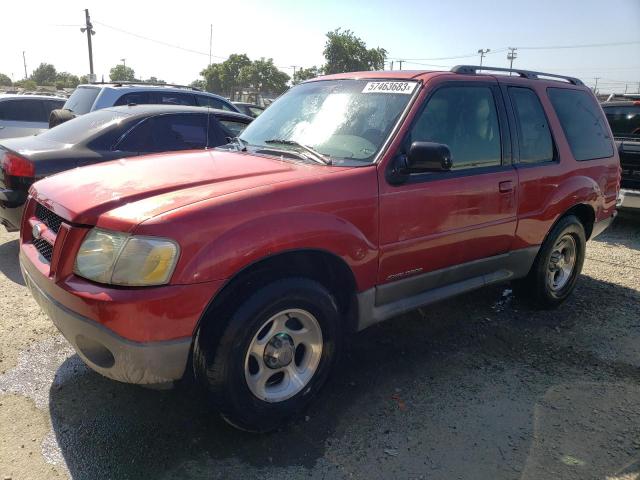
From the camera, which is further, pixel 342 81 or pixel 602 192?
pixel 602 192

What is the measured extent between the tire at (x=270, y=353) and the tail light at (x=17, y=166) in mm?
3385

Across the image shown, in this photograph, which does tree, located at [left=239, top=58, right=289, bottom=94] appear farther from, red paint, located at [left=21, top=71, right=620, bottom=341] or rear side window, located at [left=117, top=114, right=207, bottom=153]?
red paint, located at [left=21, top=71, right=620, bottom=341]

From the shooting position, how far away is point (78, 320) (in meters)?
2.36

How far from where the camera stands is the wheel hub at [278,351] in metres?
2.73

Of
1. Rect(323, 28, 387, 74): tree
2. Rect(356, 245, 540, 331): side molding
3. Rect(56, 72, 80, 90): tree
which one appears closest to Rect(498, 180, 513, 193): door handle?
Rect(356, 245, 540, 331): side molding

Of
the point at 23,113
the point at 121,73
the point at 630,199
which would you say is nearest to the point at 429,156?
the point at 630,199

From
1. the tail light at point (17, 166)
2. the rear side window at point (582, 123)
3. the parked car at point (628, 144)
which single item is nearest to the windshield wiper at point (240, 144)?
the tail light at point (17, 166)

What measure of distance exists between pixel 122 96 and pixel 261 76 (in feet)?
187

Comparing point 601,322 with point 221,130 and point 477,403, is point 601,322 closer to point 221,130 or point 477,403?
point 477,403

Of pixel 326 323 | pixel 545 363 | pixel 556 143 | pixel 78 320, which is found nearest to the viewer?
pixel 78 320

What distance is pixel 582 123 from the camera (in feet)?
15.0

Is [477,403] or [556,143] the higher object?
[556,143]

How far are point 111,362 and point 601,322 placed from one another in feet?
13.3

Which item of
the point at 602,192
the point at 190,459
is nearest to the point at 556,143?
the point at 602,192
